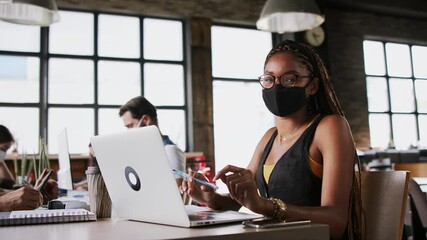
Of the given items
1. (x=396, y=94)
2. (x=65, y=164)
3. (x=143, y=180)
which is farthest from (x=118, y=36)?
(x=143, y=180)

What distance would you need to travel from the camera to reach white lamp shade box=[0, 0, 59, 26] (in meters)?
3.68

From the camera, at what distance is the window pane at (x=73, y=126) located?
5926 millimetres

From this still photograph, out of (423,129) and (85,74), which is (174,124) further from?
(423,129)

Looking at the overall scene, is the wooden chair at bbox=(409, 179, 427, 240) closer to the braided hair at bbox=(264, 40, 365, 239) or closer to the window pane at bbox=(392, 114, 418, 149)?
the braided hair at bbox=(264, 40, 365, 239)

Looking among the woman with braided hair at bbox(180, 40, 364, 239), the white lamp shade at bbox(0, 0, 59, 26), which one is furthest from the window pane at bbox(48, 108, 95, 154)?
the woman with braided hair at bbox(180, 40, 364, 239)

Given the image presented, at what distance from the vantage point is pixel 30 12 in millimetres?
3891

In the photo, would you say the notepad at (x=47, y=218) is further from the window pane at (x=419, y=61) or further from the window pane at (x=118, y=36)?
the window pane at (x=419, y=61)

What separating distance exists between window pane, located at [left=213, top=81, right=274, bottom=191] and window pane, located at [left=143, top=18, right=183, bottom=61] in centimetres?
75

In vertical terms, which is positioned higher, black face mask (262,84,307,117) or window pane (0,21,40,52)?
window pane (0,21,40,52)

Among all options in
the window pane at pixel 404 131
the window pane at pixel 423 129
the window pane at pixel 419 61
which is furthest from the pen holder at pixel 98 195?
the window pane at pixel 419 61

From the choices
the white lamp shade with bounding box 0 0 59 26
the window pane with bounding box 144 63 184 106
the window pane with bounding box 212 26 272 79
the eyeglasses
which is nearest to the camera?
the eyeglasses

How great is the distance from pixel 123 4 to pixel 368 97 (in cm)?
439

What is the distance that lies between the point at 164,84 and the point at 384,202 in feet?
17.0

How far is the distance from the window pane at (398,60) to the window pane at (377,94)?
1.04 ft
